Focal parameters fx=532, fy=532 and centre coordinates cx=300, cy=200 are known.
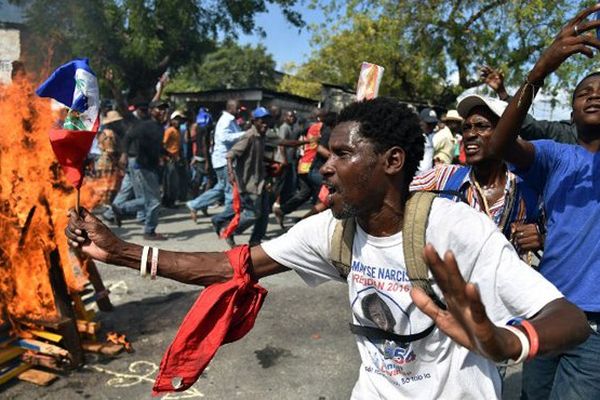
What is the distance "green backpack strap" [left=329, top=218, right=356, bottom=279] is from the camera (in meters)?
2.03

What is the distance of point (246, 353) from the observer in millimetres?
4359

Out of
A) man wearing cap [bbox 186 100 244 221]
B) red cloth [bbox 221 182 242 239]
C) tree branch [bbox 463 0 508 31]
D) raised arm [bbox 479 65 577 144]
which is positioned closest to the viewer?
raised arm [bbox 479 65 577 144]

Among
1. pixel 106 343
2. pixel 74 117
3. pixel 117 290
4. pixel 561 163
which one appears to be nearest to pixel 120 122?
pixel 117 290

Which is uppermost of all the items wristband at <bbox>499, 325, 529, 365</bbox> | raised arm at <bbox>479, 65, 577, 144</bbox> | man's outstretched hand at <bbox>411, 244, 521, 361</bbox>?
raised arm at <bbox>479, 65, 577, 144</bbox>

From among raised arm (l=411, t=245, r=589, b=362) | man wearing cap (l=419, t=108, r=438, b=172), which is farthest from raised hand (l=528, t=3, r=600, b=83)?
man wearing cap (l=419, t=108, r=438, b=172)

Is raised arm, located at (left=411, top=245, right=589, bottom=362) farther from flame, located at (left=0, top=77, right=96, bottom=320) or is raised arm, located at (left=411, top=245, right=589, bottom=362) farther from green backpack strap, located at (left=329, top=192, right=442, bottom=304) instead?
flame, located at (left=0, top=77, right=96, bottom=320)

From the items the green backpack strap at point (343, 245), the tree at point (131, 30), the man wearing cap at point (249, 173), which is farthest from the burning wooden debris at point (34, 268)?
the tree at point (131, 30)

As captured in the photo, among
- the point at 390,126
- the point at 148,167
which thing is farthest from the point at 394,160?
the point at 148,167

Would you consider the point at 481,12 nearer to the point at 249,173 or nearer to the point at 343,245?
the point at 249,173

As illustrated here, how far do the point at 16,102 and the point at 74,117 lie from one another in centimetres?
247

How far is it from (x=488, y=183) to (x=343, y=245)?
1.35 metres

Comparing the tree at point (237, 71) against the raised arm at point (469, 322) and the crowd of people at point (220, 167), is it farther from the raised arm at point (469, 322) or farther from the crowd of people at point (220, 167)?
the raised arm at point (469, 322)

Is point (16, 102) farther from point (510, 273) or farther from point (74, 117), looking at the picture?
point (510, 273)

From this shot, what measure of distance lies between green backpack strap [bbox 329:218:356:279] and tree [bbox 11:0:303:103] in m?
17.4
